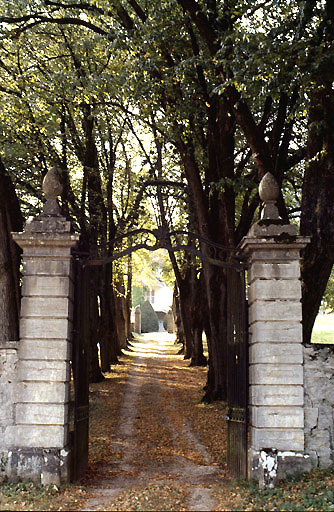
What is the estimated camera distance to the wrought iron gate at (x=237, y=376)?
8258mm

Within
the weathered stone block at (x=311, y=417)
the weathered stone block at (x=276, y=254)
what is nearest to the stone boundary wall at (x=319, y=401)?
the weathered stone block at (x=311, y=417)

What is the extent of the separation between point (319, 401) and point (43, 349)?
159 inches

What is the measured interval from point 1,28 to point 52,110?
3104 mm

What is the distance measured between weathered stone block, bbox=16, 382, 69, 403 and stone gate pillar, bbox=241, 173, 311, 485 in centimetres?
278

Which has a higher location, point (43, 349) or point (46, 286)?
point (46, 286)

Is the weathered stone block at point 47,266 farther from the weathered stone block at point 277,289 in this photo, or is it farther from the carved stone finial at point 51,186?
the weathered stone block at point 277,289

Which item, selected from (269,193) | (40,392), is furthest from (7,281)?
(269,193)

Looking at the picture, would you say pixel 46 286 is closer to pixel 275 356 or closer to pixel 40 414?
pixel 40 414

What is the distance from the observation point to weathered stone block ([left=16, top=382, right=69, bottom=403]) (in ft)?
26.1

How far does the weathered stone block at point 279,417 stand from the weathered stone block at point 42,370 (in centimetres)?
283

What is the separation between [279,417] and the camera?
7.94 m

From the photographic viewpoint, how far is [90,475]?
28.6 ft

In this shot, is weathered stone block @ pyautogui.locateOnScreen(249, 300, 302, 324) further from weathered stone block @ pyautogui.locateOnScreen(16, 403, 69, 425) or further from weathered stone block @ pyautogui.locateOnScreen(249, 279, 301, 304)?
weathered stone block @ pyautogui.locateOnScreen(16, 403, 69, 425)

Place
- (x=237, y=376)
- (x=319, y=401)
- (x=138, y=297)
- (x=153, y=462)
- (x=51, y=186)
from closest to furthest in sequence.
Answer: (x=319, y=401), (x=51, y=186), (x=237, y=376), (x=153, y=462), (x=138, y=297)
